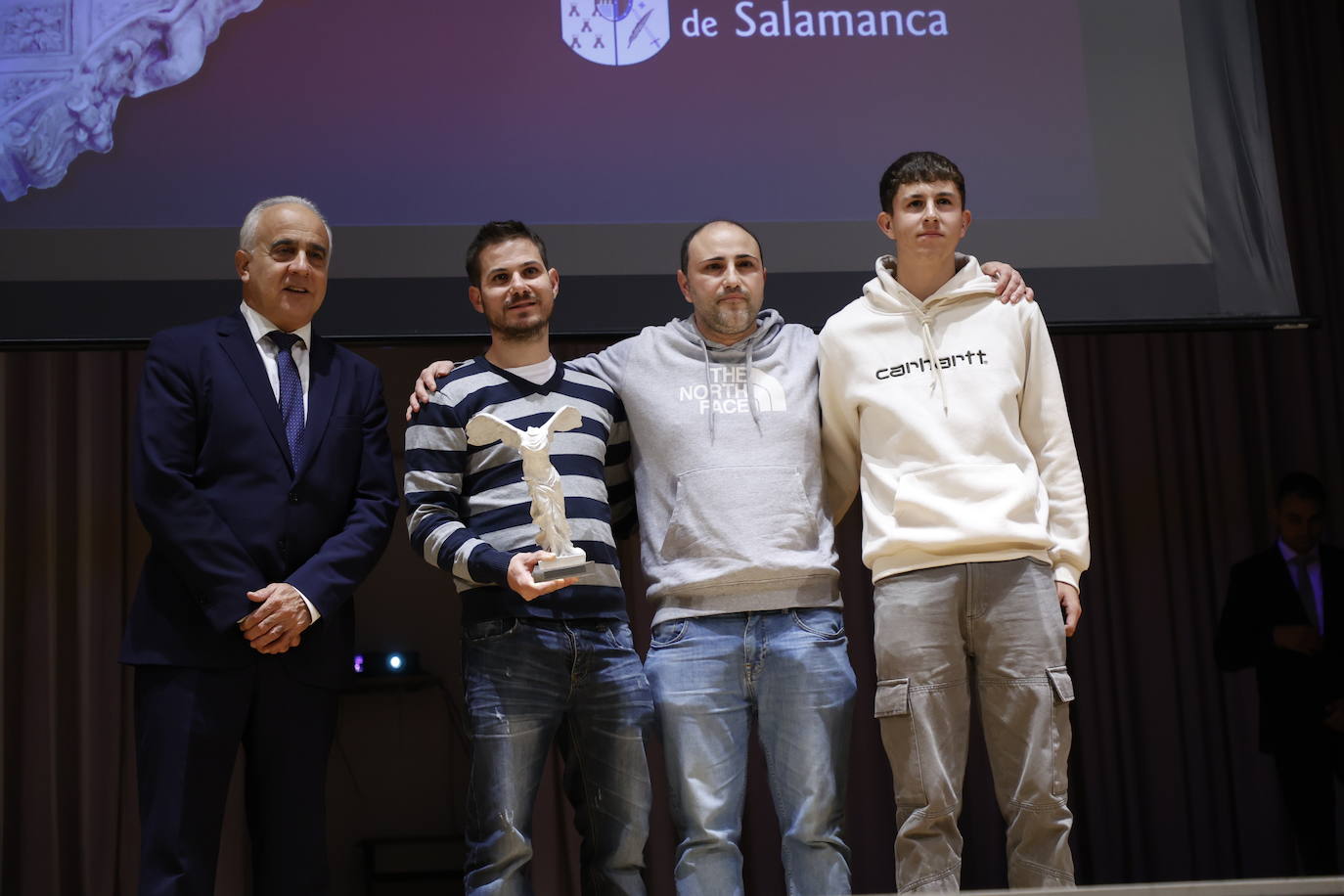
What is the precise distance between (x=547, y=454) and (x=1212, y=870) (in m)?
3.39

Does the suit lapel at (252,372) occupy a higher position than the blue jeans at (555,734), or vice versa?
the suit lapel at (252,372)

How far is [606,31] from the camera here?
10.9 feet

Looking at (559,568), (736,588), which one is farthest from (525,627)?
(736,588)

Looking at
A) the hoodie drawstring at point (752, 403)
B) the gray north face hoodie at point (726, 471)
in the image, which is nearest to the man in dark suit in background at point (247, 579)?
the gray north face hoodie at point (726, 471)

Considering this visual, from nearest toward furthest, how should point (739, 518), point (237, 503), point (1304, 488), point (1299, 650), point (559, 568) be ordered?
point (559, 568), point (237, 503), point (739, 518), point (1299, 650), point (1304, 488)

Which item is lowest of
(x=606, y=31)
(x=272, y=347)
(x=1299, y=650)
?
(x=1299, y=650)

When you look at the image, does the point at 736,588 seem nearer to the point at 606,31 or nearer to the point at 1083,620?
the point at 606,31

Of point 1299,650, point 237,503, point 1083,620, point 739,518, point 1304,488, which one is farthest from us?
point 1083,620

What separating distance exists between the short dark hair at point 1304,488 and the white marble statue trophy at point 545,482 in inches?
111

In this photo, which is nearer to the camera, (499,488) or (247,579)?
(247,579)

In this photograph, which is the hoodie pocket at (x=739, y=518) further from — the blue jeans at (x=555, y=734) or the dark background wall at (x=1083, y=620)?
the dark background wall at (x=1083, y=620)

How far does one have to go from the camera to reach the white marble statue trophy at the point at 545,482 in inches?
Answer: 87.8

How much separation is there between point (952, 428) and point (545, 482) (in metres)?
0.78

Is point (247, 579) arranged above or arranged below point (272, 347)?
below
